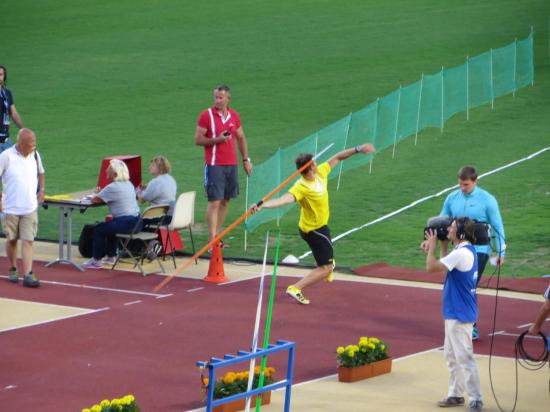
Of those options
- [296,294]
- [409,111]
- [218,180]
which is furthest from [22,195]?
[409,111]

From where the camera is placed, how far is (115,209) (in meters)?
17.9

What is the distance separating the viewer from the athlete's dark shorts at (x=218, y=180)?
18.4 metres

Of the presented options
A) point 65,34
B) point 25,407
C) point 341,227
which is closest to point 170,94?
point 65,34

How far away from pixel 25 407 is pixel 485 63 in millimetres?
20601

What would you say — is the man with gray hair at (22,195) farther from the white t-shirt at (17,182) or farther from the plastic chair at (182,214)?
the plastic chair at (182,214)

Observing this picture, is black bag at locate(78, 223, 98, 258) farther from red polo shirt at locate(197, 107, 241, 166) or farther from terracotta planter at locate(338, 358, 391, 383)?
terracotta planter at locate(338, 358, 391, 383)

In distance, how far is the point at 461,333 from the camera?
1151 cm

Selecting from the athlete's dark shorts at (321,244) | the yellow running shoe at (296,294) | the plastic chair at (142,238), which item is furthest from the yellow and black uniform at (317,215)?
the plastic chair at (142,238)

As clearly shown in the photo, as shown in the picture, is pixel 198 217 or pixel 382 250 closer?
pixel 382 250

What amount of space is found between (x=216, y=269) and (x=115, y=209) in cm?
181

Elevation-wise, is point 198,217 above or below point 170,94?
below

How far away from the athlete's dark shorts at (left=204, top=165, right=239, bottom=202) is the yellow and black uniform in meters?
2.73

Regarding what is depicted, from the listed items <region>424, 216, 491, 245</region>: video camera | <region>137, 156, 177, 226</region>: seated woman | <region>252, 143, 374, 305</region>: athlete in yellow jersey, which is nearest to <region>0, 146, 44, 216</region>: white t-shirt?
<region>137, 156, 177, 226</region>: seated woman

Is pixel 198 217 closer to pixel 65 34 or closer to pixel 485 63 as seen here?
pixel 485 63
